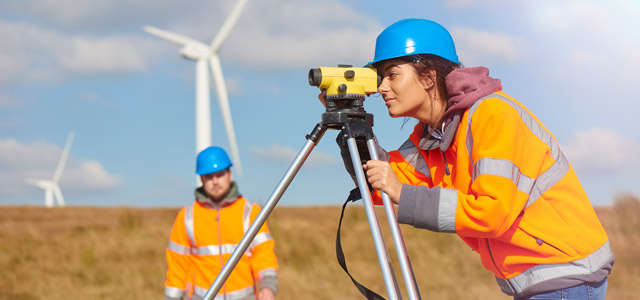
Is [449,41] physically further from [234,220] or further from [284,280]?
[284,280]

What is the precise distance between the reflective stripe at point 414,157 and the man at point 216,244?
80.1 inches

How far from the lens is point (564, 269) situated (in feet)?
7.73

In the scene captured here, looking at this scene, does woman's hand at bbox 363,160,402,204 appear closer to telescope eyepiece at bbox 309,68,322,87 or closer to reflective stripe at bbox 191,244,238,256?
telescope eyepiece at bbox 309,68,322,87

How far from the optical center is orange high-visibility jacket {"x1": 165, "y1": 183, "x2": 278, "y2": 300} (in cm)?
468

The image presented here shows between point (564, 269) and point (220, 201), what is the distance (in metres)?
3.15

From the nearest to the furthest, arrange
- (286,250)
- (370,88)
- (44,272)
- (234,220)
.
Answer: (370,88)
(234,220)
(44,272)
(286,250)

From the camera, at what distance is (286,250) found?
11.8 meters

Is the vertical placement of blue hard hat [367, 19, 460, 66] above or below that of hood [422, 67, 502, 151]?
above

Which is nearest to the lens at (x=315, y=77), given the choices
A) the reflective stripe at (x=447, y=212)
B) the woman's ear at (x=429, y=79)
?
the woman's ear at (x=429, y=79)

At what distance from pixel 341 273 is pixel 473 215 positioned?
8.90 metres

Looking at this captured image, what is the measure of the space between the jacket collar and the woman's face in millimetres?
2581

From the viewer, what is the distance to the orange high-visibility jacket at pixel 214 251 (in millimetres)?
4684

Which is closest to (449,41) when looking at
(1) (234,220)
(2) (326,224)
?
(1) (234,220)

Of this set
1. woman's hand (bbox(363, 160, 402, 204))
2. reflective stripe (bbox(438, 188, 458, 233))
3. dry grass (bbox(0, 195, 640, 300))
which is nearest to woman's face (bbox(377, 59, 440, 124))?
woman's hand (bbox(363, 160, 402, 204))
